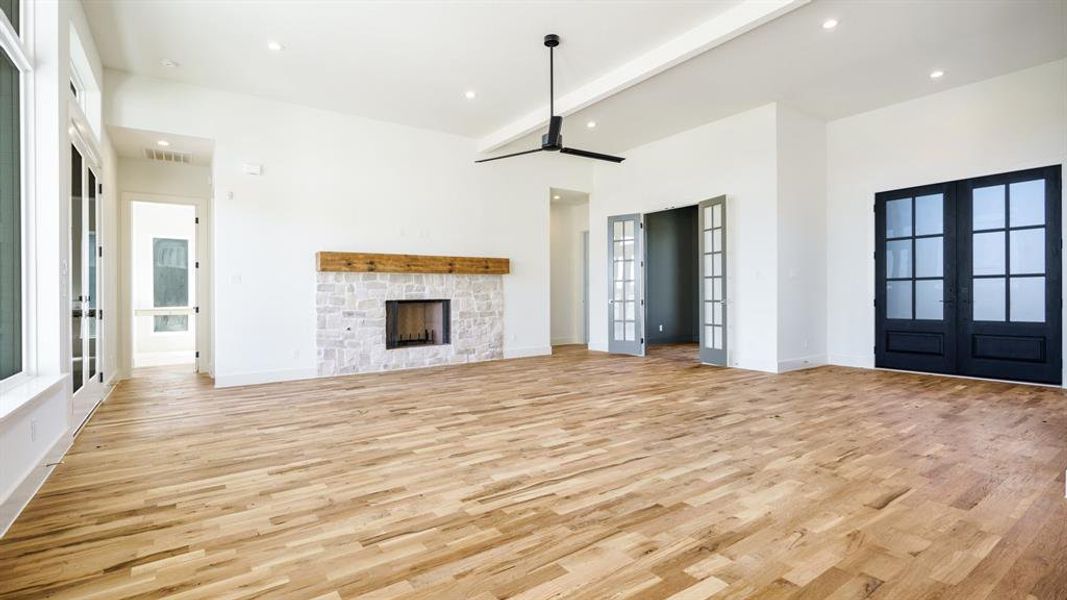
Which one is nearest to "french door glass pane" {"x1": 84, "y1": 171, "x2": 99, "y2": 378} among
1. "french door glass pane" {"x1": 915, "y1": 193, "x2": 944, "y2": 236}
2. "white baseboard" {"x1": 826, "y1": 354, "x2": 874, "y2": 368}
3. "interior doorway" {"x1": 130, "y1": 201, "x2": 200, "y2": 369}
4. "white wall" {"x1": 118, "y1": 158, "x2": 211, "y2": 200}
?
"white wall" {"x1": 118, "y1": 158, "x2": 211, "y2": 200}

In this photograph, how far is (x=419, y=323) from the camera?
732 centimetres

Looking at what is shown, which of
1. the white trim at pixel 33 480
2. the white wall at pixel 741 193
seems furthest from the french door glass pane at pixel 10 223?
the white wall at pixel 741 193

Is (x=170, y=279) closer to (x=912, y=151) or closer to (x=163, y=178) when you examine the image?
(x=163, y=178)

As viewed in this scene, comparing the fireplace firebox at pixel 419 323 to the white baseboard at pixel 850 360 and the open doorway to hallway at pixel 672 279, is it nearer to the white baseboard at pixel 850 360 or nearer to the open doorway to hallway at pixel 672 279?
the open doorway to hallway at pixel 672 279

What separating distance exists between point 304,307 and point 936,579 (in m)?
6.21

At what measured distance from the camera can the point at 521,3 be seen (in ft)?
13.3

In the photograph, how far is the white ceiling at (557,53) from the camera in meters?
4.17

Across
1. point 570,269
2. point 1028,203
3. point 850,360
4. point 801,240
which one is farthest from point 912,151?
point 570,269

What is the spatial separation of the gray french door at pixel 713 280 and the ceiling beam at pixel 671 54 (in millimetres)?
2405

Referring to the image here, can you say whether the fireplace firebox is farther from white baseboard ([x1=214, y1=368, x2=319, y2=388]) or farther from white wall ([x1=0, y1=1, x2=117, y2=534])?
white wall ([x1=0, y1=1, x2=117, y2=534])

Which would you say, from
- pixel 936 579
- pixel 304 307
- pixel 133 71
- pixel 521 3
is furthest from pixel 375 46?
pixel 936 579

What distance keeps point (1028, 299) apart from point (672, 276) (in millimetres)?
5446

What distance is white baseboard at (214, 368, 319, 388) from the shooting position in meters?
5.72

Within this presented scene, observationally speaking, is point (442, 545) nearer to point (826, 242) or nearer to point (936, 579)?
point (936, 579)
